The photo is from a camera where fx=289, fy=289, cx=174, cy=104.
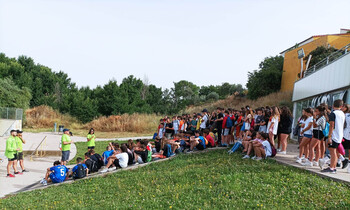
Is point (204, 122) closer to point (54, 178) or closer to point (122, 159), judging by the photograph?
point (122, 159)

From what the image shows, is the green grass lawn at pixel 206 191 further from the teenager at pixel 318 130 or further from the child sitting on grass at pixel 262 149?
the teenager at pixel 318 130

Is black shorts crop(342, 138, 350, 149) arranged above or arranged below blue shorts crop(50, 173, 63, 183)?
above

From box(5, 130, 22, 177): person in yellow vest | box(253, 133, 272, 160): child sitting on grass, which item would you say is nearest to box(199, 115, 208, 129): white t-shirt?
box(253, 133, 272, 160): child sitting on grass

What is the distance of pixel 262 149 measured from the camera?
9.22m

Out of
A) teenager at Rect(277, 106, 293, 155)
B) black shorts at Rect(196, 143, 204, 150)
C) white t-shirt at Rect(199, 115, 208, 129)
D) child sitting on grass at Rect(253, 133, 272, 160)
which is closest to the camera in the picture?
child sitting on grass at Rect(253, 133, 272, 160)

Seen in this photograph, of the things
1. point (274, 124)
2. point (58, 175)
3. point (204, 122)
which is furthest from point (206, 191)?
point (204, 122)

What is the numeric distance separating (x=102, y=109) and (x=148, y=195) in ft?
109

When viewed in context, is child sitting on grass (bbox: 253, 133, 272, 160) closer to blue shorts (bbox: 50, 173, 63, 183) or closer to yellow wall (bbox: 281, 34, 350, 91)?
blue shorts (bbox: 50, 173, 63, 183)

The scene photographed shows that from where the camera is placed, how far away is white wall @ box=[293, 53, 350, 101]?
12.0 m

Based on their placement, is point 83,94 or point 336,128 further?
point 83,94

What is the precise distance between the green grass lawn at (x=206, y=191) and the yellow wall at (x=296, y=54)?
75.9ft

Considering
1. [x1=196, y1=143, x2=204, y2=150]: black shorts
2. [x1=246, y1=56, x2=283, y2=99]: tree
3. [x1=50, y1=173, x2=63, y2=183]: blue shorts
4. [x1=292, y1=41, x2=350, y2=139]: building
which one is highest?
[x1=246, y1=56, x2=283, y2=99]: tree

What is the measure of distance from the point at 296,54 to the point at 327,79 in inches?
748

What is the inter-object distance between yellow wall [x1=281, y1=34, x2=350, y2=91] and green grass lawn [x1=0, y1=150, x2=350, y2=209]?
23.1 meters
